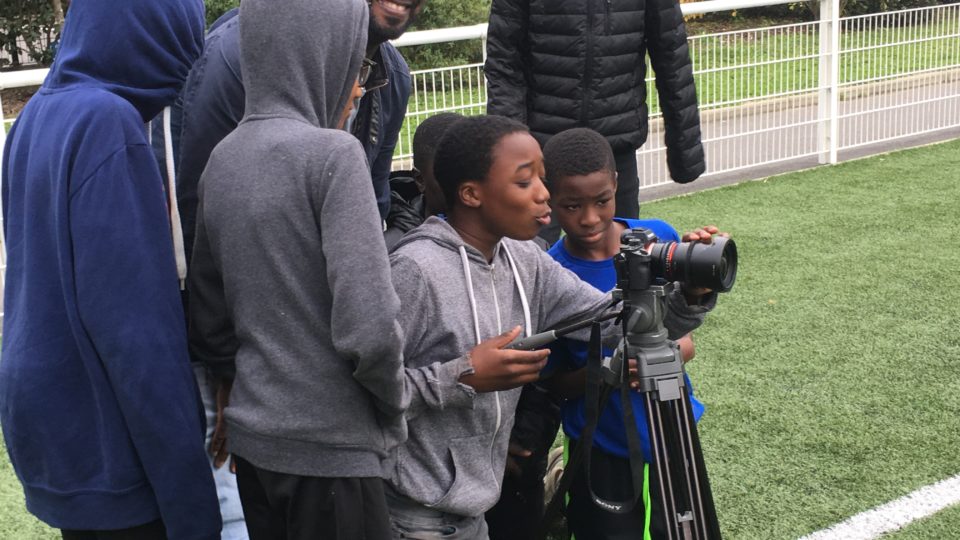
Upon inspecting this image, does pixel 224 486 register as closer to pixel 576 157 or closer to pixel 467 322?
pixel 467 322

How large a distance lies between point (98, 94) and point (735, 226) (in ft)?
19.1

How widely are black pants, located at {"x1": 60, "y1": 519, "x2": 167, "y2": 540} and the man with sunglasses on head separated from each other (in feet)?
0.56

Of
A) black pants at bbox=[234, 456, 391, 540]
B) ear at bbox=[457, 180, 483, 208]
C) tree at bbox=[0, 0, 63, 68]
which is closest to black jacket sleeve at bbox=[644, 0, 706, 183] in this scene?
ear at bbox=[457, 180, 483, 208]

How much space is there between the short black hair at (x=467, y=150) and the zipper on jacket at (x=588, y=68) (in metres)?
2.44

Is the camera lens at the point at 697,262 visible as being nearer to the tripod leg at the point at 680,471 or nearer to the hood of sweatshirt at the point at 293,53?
the tripod leg at the point at 680,471

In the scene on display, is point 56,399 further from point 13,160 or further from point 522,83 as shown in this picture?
point 522,83

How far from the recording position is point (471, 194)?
2.65 meters

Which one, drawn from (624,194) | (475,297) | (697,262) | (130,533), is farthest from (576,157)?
(624,194)

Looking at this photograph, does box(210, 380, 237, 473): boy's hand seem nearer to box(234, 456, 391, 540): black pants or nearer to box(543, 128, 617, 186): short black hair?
box(234, 456, 391, 540): black pants

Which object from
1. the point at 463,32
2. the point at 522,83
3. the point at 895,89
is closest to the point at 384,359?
the point at 522,83

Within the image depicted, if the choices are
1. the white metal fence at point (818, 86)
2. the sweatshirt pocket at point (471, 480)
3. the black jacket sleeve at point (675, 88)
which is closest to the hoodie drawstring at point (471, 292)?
the sweatshirt pocket at point (471, 480)

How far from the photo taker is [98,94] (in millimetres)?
2277

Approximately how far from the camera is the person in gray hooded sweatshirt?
2.16m

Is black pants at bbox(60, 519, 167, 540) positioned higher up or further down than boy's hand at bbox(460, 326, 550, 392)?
further down
